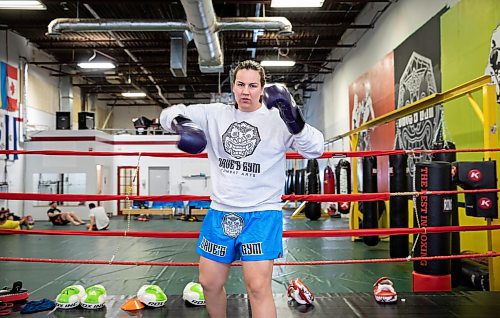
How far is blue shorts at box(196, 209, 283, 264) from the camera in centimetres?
167

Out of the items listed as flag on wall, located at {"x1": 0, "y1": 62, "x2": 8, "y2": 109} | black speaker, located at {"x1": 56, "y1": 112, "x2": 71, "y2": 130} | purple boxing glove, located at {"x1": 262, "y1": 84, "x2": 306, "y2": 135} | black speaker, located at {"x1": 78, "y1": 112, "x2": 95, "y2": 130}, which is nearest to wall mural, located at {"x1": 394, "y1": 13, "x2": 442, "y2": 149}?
purple boxing glove, located at {"x1": 262, "y1": 84, "x2": 306, "y2": 135}

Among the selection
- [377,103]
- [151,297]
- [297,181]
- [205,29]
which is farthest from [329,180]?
[151,297]

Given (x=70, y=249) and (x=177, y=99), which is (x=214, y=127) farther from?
(x=177, y=99)

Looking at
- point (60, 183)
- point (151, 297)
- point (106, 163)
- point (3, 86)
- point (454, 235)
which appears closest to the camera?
point (151, 297)

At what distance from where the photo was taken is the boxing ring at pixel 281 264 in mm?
2539

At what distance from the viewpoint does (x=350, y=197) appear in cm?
273

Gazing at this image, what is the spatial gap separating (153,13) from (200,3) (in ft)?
10.1

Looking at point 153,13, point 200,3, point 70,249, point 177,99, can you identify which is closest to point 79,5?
point 153,13

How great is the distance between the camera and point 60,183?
12.8 m

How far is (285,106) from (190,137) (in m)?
0.39

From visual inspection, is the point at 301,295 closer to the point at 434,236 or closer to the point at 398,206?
the point at 434,236

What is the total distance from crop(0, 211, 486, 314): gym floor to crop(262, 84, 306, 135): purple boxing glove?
1483mm

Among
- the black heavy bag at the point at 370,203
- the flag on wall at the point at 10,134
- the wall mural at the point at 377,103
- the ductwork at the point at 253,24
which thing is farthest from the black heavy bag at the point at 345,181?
Result: the flag on wall at the point at 10,134

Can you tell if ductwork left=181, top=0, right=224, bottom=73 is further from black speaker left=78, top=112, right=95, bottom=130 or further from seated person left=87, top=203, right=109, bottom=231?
black speaker left=78, top=112, right=95, bottom=130
